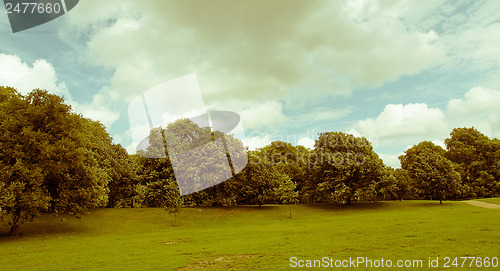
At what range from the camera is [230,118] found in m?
60.1

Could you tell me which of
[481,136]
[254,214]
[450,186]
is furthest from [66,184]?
[481,136]

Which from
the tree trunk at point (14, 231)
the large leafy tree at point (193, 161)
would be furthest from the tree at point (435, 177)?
the tree trunk at point (14, 231)

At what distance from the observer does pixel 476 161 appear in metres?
71.1

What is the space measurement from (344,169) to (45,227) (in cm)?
5026

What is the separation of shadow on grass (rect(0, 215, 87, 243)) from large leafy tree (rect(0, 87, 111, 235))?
1.65 m

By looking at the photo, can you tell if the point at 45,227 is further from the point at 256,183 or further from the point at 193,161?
the point at 256,183

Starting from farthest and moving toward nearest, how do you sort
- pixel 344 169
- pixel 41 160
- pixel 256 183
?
pixel 344 169 → pixel 256 183 → pixel 41 160

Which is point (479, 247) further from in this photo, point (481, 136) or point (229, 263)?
point (481, 136)

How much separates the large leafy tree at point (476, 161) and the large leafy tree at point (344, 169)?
28721 millimetres

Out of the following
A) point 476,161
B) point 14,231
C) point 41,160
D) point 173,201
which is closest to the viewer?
point 41,160

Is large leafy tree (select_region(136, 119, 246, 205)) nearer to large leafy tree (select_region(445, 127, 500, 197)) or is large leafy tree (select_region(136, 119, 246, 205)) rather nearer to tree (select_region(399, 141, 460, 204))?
tree (select_region(399, 141, 460, 204))

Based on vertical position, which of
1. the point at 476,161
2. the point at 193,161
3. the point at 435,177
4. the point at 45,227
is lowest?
the point at 45,227

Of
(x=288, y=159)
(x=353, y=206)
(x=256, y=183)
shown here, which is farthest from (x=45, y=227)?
(x=288, y=159)

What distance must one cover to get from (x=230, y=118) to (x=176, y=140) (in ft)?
40.0
